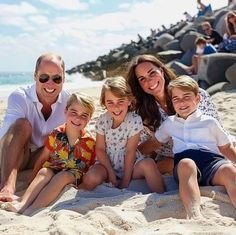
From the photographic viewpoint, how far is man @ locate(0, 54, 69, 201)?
3.54m

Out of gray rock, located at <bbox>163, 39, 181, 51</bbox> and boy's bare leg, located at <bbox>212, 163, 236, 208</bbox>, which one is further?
gray rock, located at <bbox>163, 39, 181, 51</bbox>

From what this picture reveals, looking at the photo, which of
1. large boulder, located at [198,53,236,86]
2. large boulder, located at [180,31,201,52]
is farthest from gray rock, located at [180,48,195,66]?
large boulder, located at [198,53,236,86]

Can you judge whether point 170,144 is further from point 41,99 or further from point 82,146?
point 41,99

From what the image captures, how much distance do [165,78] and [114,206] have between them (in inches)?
56.8

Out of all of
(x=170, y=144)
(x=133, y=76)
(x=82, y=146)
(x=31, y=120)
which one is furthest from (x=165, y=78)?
(x=31, y=120)

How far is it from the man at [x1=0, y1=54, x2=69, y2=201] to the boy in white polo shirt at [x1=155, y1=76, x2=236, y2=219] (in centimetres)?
106

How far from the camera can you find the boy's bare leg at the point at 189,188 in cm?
266

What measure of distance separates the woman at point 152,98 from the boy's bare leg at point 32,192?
3.16ft

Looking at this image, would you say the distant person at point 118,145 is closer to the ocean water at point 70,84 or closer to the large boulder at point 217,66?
the ocean water at point 70,84

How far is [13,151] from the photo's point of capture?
350 cm

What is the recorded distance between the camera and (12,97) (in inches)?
150

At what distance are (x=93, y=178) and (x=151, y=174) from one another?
0.47 metres

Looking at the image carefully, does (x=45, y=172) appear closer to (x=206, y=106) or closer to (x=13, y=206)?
(x=13, y=206)

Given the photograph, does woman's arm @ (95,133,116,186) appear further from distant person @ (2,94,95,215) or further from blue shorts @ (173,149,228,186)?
blue shorts @ (173,149,228,186)
